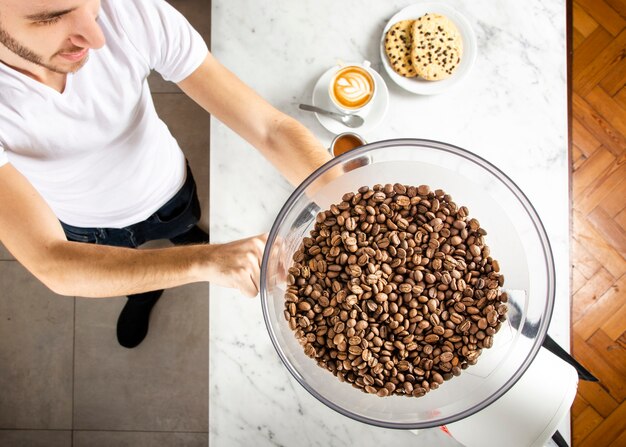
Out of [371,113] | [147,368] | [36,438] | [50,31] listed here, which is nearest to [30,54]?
[50,31]

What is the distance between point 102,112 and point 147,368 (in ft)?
3.73

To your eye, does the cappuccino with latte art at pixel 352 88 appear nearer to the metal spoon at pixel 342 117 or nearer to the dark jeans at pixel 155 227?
the metal spoon at pixel 342 117

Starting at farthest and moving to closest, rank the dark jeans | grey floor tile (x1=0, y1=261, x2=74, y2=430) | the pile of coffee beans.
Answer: grey floor tile (x1=0, y1=261, x2=74, y2=430) < the dark jeans < the pile of coffee beans

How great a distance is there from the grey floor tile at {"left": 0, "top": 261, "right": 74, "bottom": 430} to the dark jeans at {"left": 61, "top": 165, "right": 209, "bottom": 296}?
61 cm

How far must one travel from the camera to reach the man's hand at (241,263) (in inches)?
33.6

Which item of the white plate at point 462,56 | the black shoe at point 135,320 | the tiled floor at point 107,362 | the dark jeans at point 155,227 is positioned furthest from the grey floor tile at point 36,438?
the white plate at point 462,56

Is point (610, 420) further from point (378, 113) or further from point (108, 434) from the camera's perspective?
point (108, 434)

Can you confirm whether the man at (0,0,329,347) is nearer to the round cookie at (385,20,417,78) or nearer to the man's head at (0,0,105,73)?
the man's head at (0,0,105,73)

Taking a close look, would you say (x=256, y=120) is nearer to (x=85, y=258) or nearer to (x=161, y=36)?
(x=161, y=36)

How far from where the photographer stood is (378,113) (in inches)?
42.6

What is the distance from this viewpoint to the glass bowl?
71 centimetres

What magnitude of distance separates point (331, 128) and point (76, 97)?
19.5 inches

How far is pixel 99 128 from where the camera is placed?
40.6 inches

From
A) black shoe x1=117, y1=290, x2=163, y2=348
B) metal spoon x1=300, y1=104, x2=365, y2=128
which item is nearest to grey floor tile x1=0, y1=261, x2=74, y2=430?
black shoe x1=117, y1=290, x2=163, y2=348
